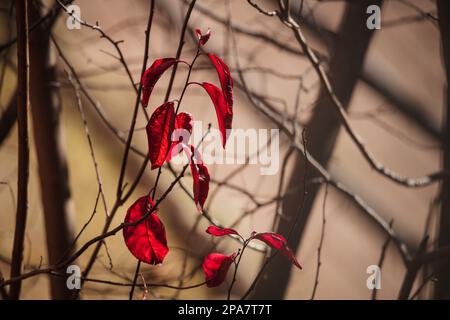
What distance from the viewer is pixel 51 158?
3.41ft

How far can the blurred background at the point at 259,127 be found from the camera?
1.08m

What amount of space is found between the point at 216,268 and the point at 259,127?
0.45 metres

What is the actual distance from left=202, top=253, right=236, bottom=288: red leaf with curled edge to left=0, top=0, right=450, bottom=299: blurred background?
29 cm

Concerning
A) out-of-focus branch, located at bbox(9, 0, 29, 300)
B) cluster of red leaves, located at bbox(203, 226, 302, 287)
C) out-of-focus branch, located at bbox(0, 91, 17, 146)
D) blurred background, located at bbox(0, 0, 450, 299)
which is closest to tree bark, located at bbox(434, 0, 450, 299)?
blurred background, located at bbox(0, 0, 450, 299)

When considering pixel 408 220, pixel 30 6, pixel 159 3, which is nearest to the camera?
pixel 30 6

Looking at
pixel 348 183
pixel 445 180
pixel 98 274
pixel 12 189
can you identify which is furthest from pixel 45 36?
pixel 445 180

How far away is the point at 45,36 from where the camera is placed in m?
1.01

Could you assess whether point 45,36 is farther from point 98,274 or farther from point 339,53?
point 339,53

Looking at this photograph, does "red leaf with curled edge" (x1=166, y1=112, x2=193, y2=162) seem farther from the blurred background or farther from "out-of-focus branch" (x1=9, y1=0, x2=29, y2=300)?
the blurred background

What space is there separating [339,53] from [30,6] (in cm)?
81

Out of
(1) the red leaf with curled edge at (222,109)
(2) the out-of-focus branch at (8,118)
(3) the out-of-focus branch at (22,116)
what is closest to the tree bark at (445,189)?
(1) the red leaf with curled edge at (222,109)

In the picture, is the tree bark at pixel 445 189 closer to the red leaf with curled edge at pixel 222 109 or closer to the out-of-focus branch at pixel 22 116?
the red leaf with curled edge at pixel 222 109

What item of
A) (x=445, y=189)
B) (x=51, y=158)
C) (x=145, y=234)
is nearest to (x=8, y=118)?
(x=51, y=158)

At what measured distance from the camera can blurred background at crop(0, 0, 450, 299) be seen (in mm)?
1084
